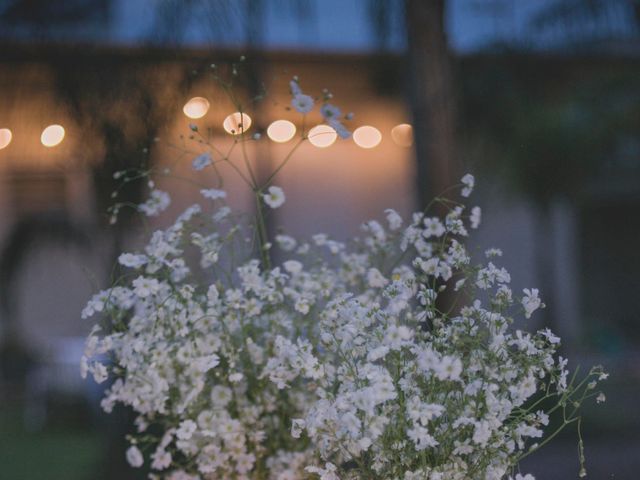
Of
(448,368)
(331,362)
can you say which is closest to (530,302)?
(448,368)

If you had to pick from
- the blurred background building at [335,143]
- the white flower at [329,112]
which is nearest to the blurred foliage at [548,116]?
the blurred background building at [335,143]

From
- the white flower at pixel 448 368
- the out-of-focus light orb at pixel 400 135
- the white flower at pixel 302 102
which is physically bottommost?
the white flower at pixel 448 368

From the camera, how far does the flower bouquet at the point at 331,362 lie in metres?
1.49

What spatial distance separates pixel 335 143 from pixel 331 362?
20.6ft

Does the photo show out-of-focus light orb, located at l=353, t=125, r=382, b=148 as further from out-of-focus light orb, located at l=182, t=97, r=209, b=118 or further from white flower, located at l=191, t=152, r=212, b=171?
white flower, located at l=191, t=152, r=212, b=171

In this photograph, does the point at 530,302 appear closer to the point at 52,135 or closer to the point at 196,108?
the point at 52,135

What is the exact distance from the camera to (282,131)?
7008 millimetres

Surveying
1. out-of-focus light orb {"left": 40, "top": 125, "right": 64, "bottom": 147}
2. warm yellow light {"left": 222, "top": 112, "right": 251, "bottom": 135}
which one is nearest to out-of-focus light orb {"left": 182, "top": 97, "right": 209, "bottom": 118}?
out-of-focus light orb {"left": 40, "top": 125, "right": 64, "bottom": 147}

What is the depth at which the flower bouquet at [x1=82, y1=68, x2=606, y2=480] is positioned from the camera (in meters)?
1.49

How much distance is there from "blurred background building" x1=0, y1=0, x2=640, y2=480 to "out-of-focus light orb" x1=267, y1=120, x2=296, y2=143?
3.2 inches

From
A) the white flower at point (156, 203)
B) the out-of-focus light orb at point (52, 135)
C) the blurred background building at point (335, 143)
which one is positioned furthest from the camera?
the out-of-focus light orb at point (52, 135)

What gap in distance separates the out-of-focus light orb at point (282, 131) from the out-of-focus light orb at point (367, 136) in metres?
0.85

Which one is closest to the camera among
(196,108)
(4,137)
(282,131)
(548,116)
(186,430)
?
(186,430)

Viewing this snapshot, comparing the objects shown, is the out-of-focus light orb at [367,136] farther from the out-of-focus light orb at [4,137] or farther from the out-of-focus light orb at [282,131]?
the out-of-focus light orb at [4,137]
